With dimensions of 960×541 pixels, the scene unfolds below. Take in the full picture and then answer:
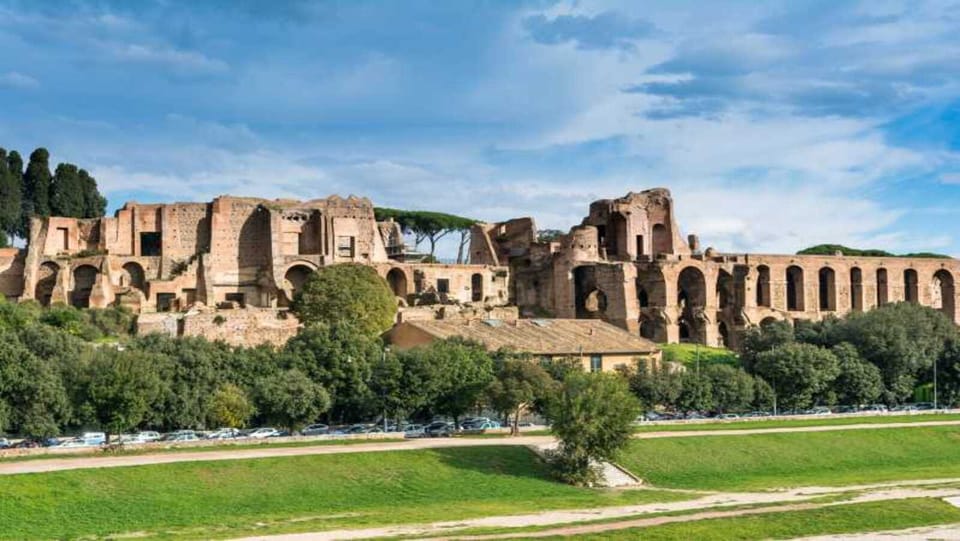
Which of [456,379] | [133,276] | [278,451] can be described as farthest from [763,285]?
[278,451]

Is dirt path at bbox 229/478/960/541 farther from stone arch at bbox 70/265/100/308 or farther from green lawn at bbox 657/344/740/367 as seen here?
stone arch at bbox 70/265/100/308

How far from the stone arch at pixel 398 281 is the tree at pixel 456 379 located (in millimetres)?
23440

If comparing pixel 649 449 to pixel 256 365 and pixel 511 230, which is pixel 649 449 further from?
pixel 511 230

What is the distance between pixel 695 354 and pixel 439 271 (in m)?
16.4

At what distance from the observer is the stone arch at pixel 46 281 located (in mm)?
60281

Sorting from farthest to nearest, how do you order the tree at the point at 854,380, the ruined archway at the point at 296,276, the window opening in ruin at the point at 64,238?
the ruined archway at the point at 296,276 < the window opening in ruin at the point at 64,238 < the tree at the point at 854,380

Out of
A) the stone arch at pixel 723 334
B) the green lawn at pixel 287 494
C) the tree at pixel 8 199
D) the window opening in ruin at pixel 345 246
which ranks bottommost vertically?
the green lawn at pixel 287 494

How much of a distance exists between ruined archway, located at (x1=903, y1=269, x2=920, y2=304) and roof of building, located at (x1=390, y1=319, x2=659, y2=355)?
33253 mm

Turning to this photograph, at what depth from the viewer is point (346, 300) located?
56.1 meters

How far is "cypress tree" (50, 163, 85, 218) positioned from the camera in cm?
7112

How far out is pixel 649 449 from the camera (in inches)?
1626

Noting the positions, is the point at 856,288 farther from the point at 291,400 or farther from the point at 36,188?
the point at 36,188

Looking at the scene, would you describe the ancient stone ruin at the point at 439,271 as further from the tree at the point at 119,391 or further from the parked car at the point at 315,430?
the tree at the point at 119,391

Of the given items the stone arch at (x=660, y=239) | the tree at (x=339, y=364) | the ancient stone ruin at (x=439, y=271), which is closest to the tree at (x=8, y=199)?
the ancient stone ruin at (x=439, y=271)
